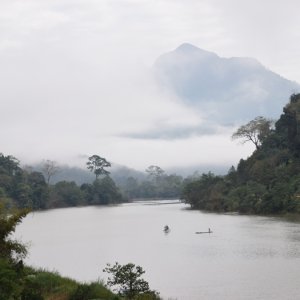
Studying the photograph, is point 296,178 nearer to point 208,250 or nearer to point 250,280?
point 208,250

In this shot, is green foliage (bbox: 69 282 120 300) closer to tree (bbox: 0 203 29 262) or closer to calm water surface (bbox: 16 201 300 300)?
tree (bbox: 0 203 29 262)

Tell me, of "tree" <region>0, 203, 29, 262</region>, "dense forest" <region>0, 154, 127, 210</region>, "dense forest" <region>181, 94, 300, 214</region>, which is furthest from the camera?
"dense forest" <region>0, 154, 127, 210</region>

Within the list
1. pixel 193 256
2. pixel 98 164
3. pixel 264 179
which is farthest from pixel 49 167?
pixel 193 256

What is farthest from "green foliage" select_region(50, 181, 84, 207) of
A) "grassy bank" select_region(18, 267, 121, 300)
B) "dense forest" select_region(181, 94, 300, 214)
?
"grassy bank" select_region(18, 267, 121, 300)

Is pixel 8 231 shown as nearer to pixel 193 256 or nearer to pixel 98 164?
pixel 193 256

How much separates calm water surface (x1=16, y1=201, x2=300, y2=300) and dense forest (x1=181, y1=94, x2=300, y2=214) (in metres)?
11.4

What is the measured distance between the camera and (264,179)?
2687 inches

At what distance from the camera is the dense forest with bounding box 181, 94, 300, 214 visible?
2409 inches

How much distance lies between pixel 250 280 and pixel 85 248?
16.7m

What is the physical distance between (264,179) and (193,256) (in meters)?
38.9

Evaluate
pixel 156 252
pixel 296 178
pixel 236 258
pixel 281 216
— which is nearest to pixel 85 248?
pixel 156 252

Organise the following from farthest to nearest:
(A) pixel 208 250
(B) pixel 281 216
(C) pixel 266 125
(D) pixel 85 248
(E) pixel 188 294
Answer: (C) pixel 266 125, (B) pixel 281 216, (D) pixel 85 248, (A) pixel 208 250, (E) pixel 188 294

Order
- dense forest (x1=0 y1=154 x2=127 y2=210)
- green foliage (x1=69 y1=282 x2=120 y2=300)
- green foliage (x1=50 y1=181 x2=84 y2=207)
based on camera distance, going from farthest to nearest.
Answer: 1. green foliage (x1=50 y1=181 x2=84 y2=207)
2. dense forest (x1=0 y1=154 x2=127 y2=210)
3. green foliage (x1=69 y1=282 x2=120 y2=300)

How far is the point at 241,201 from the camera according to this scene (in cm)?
6869
